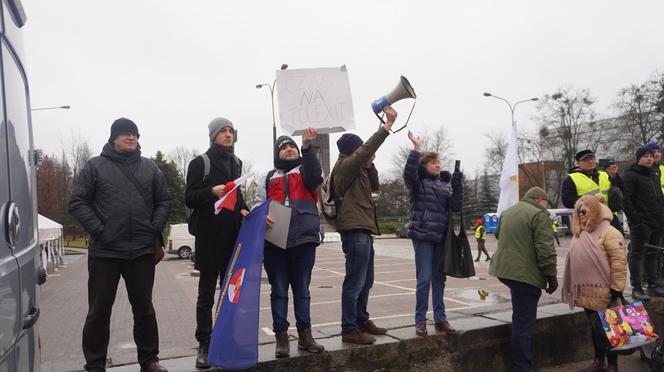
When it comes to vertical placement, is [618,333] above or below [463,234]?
below

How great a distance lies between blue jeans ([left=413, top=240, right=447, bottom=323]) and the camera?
490 centimetres

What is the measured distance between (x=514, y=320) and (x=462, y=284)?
849 centimetres

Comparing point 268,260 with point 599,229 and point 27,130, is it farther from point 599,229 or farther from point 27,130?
point 599,229

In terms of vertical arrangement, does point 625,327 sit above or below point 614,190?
below

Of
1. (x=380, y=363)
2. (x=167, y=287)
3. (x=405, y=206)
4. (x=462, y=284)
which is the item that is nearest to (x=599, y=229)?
(x=380, y=363)

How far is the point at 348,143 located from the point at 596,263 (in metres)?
2.63

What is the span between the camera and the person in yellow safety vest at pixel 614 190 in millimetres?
6426

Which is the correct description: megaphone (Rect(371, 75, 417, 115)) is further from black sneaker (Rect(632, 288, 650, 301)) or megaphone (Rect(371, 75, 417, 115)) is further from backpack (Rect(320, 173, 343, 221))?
black sneaker (Rect(632, 288, 650, 301))

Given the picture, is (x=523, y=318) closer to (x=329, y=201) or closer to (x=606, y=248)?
(x=606, y=248)

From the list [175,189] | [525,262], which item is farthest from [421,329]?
[175,189]

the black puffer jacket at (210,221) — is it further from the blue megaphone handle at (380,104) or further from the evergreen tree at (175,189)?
the evergreen tree at (175,189)

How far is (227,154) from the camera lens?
13.9ft

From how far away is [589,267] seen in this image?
4.96 meters

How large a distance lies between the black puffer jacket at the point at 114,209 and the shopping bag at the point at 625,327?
160 inches
